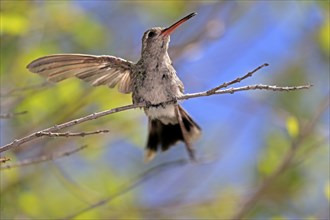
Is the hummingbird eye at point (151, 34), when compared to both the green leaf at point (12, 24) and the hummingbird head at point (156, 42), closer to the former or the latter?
the hummingbird head at point (156, 42)

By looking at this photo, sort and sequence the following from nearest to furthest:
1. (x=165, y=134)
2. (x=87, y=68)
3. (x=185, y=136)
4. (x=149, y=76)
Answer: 1. (x=149, y=76)
2. (x=87, y=68)
3. (x=185, y=136)
4. (x=165, y=134)

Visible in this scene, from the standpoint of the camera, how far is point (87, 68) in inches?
174

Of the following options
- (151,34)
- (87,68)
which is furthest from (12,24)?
(151,34)

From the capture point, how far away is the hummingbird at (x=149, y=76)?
4.10 metres

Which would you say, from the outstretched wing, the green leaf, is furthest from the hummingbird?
the green leaf

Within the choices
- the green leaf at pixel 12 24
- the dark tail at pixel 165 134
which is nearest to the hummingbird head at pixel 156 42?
the dark tail at pixel 165 134

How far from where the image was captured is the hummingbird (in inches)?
161

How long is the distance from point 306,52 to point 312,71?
45 centimetres

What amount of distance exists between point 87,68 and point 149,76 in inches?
17.5

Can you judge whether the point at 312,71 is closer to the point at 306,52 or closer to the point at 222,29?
the point at 306,52

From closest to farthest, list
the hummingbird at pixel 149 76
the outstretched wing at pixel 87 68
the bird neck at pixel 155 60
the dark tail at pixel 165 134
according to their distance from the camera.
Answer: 1. the outstretched wing at pixel 87 68
2. the hummingbird at pixel 149 76
3. the bird neck at pixel 155 60
4. the dark tail at pixel 165 134

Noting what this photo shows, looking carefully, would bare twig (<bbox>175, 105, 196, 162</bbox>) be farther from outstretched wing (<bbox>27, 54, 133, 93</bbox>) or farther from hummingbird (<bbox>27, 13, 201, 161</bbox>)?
outstretched wing (<bbox>27, 54, 133, 93</bbox>)

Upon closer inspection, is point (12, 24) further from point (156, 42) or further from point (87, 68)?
point (156, 42)

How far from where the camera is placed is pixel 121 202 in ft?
18.6
